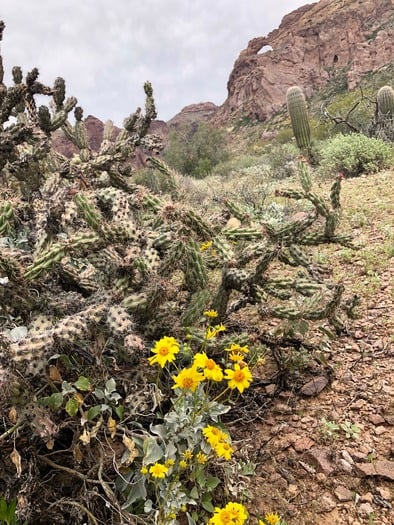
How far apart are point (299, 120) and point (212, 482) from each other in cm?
1491

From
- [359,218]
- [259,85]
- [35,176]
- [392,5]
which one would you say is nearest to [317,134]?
[359,218]

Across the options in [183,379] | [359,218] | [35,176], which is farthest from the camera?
[359,218]

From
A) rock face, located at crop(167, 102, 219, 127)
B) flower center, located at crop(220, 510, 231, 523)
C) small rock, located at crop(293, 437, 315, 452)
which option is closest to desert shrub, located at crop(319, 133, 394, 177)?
small rock, located at crop(293, 437, 315, 452)

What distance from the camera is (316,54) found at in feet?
189

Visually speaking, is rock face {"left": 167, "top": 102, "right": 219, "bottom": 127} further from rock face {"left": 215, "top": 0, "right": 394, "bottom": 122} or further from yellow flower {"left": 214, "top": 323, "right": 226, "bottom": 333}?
yellow flower {"left": 214, "top": 323, "right": 226, "bottom": 333}

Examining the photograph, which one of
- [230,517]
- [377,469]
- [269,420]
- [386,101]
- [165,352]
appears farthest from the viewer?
[386,101]

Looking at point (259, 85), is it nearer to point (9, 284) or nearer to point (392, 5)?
point (392, 5)

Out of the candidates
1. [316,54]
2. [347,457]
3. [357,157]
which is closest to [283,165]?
[357,157]

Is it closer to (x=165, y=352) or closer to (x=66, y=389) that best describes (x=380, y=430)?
(x=165, y=352)

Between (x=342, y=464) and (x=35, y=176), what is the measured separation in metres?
2.99

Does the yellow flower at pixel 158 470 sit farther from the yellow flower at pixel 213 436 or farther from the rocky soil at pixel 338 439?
the rocky soil at pixel 338 439

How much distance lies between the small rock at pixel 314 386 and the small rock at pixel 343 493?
1.93 ft

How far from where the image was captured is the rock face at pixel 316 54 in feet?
160

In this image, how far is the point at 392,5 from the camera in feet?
178
